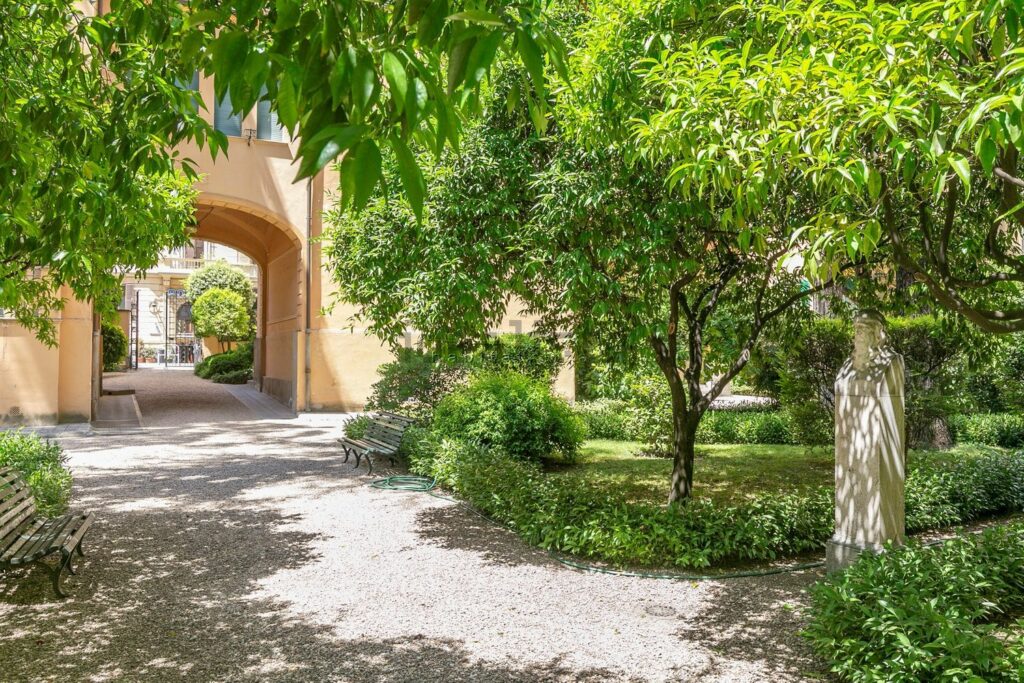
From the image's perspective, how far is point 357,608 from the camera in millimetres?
5379

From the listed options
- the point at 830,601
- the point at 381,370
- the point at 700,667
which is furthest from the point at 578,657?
the point at 381,370

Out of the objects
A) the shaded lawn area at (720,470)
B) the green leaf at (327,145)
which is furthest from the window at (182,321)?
the green leaf at (327,145)

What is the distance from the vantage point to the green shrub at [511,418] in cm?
1120

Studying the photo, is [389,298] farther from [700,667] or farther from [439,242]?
[700,667]

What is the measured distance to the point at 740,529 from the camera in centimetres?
677

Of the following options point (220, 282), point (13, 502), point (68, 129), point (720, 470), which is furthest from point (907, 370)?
point (220, 282)

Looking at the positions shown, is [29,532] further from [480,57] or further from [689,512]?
[480,57]

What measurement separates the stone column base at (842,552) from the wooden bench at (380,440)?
660 centimetres

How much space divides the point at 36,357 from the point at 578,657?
1548 cm

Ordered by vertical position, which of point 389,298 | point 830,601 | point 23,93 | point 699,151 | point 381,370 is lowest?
point 830,601

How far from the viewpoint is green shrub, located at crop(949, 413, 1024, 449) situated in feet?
45.2

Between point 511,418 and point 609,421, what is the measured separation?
487 centimetres

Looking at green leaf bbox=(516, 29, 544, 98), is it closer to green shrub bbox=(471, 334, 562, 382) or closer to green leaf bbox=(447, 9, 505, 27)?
green leaf bbox=(447, 9, 505, 27)

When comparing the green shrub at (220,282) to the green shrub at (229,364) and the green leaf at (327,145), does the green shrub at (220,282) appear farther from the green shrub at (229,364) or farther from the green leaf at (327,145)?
the green leaf at (327,145)
